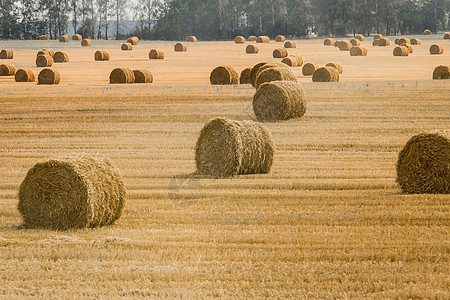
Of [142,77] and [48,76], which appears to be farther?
[142,77]

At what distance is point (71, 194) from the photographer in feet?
30.6

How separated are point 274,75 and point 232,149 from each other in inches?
480

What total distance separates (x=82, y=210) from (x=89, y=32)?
279ft

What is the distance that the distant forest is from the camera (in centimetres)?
8900

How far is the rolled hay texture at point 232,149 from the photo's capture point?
1302 cm

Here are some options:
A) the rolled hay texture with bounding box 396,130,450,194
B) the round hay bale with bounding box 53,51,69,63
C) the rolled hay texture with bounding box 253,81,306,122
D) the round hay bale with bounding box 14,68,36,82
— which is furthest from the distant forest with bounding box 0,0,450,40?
the rolled hay texture with bounding box 396,130,450,194

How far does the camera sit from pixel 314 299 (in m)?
7.15

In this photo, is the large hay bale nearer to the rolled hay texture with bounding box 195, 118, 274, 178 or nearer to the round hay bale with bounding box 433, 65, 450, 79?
the rolled hay texture with bounding box 195, 118, 274, 178

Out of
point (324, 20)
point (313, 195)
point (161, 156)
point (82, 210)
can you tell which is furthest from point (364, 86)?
point (324, 20)

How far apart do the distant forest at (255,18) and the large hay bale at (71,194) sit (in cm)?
7714

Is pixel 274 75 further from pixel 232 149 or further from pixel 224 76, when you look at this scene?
pixel 232 149

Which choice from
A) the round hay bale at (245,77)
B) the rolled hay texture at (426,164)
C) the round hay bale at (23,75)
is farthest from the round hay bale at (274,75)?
the rolled hay texture at (426,164)

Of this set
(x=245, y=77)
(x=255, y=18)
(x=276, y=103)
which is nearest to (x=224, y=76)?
(x=245, y=77)

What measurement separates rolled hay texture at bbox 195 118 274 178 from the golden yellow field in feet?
1.06
